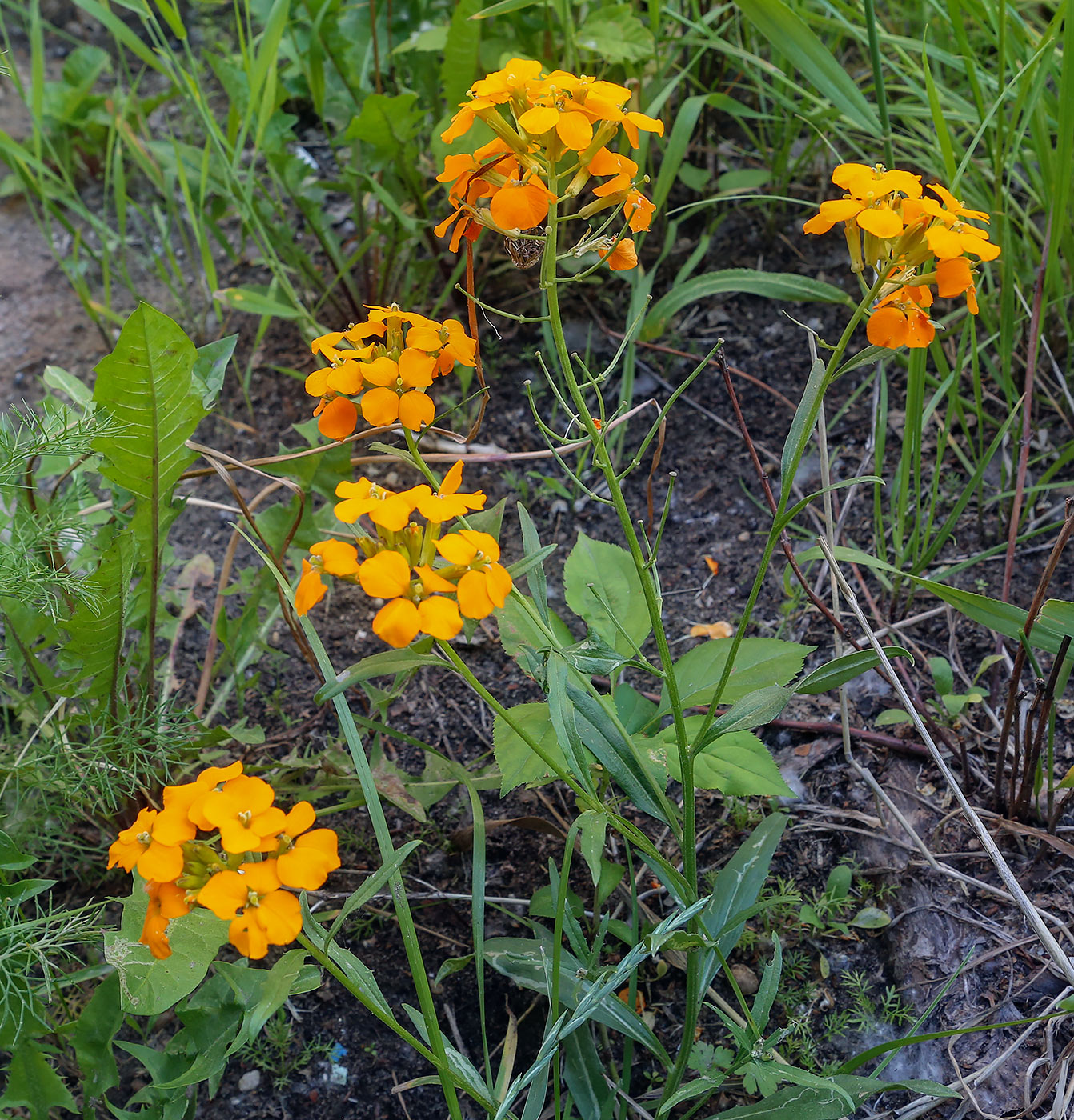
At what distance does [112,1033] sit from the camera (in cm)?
131

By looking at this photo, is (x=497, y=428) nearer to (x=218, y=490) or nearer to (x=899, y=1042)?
(x=218, y=490)

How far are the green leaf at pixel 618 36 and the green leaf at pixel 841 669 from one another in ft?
4.81

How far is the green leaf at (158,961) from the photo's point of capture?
113 cm

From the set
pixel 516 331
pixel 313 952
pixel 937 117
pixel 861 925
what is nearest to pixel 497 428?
pixel 516 331

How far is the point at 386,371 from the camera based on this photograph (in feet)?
3.54

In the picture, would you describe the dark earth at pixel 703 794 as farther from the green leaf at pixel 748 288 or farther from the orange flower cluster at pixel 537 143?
the orange flower cluster at pixel 537 143

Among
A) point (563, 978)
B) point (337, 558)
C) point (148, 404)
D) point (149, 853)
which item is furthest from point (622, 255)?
point (563, 978)

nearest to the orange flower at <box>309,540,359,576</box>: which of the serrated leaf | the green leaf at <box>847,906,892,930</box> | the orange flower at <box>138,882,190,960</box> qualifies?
the orange flower at <box>138,882,190,960</box>

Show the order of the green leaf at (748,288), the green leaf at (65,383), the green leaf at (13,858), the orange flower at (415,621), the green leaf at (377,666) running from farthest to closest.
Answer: the green leaf at (748,288) → the green leaf at (65,383) → the green leaf at (13,858) → the green leaf at (377,666) → the orange flower at (415,621)

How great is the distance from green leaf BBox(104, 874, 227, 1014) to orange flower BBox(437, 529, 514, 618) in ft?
2.02

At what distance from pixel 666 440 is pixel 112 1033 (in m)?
1.57

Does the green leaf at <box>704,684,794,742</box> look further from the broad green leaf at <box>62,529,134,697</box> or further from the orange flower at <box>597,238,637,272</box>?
the broad green leaf at <box>62,529,134,697</box>

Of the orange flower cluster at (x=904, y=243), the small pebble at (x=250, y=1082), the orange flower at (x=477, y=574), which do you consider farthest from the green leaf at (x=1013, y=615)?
the small pebble at (x=250, y=1082)

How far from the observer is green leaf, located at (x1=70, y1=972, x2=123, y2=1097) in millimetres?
1311
